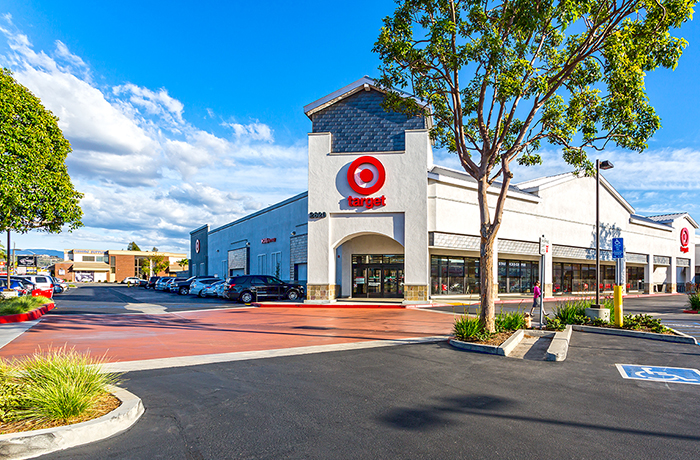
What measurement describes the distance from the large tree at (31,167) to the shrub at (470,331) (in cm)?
1546

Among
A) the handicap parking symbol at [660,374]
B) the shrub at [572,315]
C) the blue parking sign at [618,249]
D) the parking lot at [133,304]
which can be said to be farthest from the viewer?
the parking lot at [133,304]

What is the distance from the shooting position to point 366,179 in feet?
86.3

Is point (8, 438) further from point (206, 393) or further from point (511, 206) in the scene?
point (511, 206)

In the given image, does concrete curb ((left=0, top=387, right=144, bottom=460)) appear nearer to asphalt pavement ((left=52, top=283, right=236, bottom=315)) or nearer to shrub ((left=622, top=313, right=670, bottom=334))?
shrub ((left=622, top=313, right=670, bottom=334))

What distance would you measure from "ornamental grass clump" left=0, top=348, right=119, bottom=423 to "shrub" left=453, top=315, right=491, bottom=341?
26.7 ft

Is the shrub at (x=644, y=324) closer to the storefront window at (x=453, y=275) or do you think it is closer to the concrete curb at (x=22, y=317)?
the storefront window at (x=453, y=275)

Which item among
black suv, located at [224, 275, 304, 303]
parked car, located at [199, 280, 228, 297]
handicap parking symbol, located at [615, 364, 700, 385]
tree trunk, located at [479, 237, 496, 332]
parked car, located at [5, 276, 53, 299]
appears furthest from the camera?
parked car, located at [199, 280, 228, 297]

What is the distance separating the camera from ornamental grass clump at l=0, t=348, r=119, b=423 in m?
5.12

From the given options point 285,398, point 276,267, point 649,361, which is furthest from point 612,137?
point 276,267

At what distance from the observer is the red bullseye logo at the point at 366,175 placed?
26.2 meters

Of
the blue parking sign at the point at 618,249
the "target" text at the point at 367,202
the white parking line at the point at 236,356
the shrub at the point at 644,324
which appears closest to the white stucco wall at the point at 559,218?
the "target" text at the point at 367,202

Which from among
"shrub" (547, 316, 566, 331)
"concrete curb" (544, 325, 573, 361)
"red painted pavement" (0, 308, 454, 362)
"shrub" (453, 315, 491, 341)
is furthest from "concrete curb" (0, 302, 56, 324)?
"shrub" (547, 316, 566, 331)

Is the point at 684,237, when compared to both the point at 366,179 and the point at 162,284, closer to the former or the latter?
the point at 366,179

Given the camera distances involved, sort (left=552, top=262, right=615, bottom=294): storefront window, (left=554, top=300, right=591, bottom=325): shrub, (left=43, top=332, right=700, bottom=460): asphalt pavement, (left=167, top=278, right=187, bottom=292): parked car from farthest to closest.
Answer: (left=167, top=278, right=187, bottom=292): parked car → (left=552, top=262, right=615, bottom=294): storefront window → (left=554, top=300, right=591, bottom=325): shrub → (left=43, top=332, right=700, bottom=460): asphalt pavement
